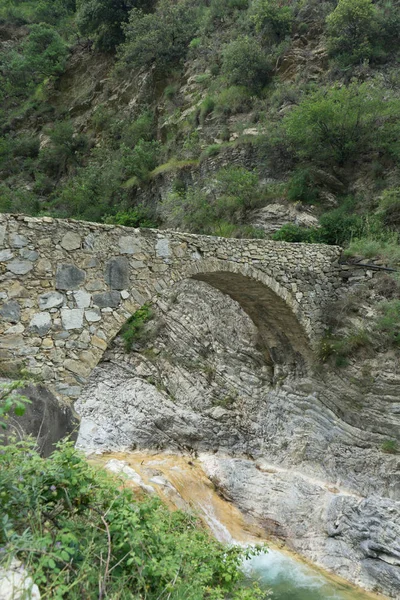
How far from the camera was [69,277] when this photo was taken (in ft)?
19.7

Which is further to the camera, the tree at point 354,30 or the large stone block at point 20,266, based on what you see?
the tree at point 354,30

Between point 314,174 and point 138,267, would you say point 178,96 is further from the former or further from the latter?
point 138,267

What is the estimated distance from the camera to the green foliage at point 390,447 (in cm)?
841

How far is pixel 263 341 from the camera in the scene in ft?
39.4

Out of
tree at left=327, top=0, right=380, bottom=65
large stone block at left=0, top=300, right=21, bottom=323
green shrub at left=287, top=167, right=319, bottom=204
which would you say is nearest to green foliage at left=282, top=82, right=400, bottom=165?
green shrub at left=287, top=167, right=319, bottom=204

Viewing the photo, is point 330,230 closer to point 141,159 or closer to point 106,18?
point 141,159

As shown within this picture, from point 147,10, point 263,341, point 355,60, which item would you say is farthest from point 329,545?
point 147,10

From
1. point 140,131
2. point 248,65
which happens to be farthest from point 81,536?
point 140,131

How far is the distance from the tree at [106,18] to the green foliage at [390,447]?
23371 millimetres

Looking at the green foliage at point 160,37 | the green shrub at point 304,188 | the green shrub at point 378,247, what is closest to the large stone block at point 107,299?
the green shrub at point 378,247

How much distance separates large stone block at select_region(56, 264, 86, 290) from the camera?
A: 19.5 ft

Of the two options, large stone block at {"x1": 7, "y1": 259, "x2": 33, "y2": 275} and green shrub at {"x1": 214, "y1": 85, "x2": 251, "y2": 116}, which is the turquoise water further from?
green shrub at {"x1": 214, "y1": 85, "x2": 251, "y2": 116}

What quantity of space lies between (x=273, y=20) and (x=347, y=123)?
8.43 metres

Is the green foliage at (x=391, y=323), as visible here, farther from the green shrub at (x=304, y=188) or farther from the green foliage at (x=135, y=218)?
the green foliage at (x=135, y=218)
